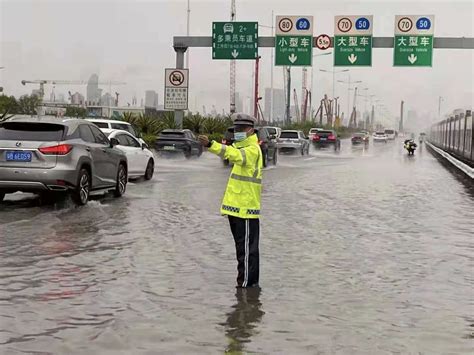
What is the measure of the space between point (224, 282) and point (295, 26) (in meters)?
31.4

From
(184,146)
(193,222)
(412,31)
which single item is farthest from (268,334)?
(412,31)

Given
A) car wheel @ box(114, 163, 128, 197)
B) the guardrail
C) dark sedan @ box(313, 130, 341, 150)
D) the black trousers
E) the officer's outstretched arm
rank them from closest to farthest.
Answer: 1. the officer's outstretched arm
2. the black trousers
3. car wheel @ box(114, 163, 128, 197)
4. the guardrail
5. dark sedan @ box(313, 130, 341, 150)

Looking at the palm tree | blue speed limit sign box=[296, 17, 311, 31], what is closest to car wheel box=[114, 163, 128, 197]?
blue speed limit sign box=[296, 17, 311, 31]

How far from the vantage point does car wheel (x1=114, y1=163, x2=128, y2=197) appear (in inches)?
577

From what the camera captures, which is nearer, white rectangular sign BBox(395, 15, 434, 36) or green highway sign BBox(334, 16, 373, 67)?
white rectangular sign BBox(395, 15, 434, 36)

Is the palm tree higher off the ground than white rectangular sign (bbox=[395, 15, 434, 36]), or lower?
lower

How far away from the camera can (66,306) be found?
Answer: 227 inches

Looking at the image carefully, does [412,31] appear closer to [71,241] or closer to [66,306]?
[71,241]

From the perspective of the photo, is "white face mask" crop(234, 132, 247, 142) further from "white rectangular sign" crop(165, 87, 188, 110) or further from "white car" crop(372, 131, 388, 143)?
"white car" crop(372, 131, 388, 143)

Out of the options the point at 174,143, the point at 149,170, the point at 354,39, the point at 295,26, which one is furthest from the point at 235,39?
the point at 149,170

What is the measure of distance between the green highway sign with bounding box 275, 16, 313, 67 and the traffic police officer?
101 feet

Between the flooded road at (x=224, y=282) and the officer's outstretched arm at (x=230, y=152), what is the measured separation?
49.4 inches

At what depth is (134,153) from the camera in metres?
18.2

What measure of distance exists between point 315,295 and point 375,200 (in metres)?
9.09
